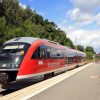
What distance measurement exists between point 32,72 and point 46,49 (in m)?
4.78

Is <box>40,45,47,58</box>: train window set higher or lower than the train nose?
higher

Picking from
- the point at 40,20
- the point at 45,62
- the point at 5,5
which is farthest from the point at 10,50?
the point at 40,20

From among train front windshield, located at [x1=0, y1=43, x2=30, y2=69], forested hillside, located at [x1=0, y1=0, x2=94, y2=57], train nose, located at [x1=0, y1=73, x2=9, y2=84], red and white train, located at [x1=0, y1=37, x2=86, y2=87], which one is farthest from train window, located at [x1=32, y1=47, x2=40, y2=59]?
forested hillside, located at [x1=0, y1=0, x2=94, y2=57]

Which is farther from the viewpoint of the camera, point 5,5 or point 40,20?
point 40,20

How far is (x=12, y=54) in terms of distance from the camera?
21.0 m

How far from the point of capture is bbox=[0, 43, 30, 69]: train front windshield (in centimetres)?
2027

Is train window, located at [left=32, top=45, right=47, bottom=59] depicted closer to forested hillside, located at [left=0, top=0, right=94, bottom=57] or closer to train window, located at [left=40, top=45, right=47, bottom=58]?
train window, located at [left=40, top=45, right=47, bottom=58]

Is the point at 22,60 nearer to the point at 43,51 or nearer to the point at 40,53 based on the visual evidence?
the point at 40,53

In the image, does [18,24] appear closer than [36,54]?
No

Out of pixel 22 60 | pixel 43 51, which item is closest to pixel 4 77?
pixel 22 60

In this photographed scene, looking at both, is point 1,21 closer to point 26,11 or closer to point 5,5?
point 5,5

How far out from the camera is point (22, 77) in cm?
2003

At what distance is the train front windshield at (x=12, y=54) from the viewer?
66.5 ft

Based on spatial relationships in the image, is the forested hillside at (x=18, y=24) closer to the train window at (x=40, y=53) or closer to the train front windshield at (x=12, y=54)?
the train window at (x=40, y=53)
